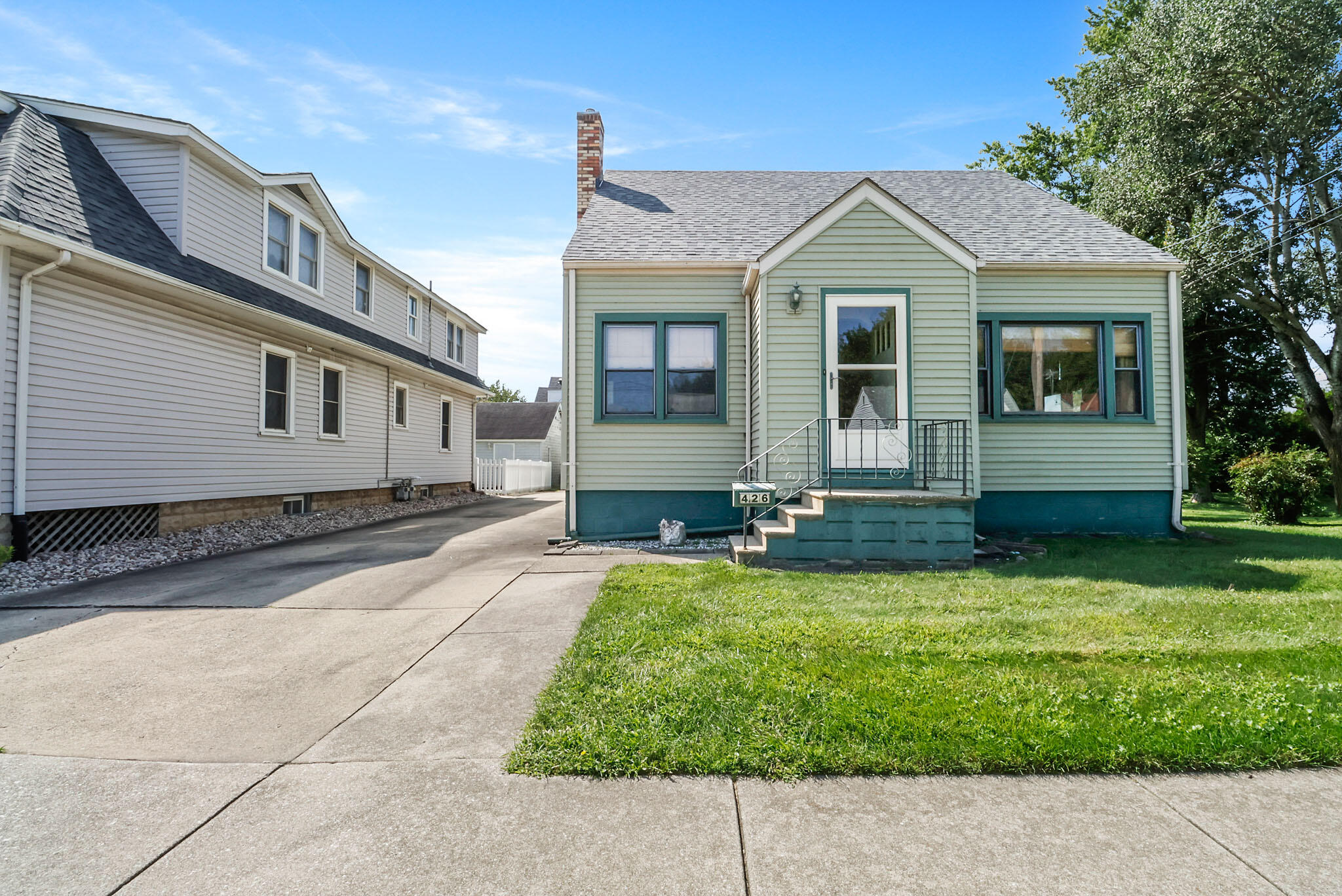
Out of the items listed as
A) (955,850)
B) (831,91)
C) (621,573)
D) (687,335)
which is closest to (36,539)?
(621,573)

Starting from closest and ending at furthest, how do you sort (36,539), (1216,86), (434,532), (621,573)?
(621,573) → (36,539) → (434,532) → (1216,86)

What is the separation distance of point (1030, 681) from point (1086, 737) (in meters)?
0.66

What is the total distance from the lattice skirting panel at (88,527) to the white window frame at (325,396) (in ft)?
14.1

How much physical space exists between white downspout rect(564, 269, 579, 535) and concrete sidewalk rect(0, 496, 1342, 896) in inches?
227

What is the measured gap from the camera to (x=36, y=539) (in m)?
8.29

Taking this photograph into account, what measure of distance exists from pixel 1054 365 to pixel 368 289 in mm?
15397

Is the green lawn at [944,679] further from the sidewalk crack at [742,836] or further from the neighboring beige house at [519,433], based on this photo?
the neighboring beige house at [519,433]

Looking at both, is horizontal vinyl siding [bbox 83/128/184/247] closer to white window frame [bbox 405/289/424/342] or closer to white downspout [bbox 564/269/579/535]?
white downspout [bbox 564/269/579/535]

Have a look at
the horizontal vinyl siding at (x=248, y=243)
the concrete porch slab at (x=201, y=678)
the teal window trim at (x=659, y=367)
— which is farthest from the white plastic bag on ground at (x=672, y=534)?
the horizontal vinyl siding at (x=248, y=243)

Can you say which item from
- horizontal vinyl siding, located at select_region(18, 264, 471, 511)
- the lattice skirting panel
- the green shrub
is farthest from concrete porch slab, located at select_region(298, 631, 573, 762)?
the green shrub

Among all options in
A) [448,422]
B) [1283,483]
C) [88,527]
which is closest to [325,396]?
[88,527]

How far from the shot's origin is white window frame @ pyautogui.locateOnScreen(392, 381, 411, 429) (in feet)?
56.9

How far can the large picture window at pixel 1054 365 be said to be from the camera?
404 inches

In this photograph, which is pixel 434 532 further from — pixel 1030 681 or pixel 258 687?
pixel 1030 681
